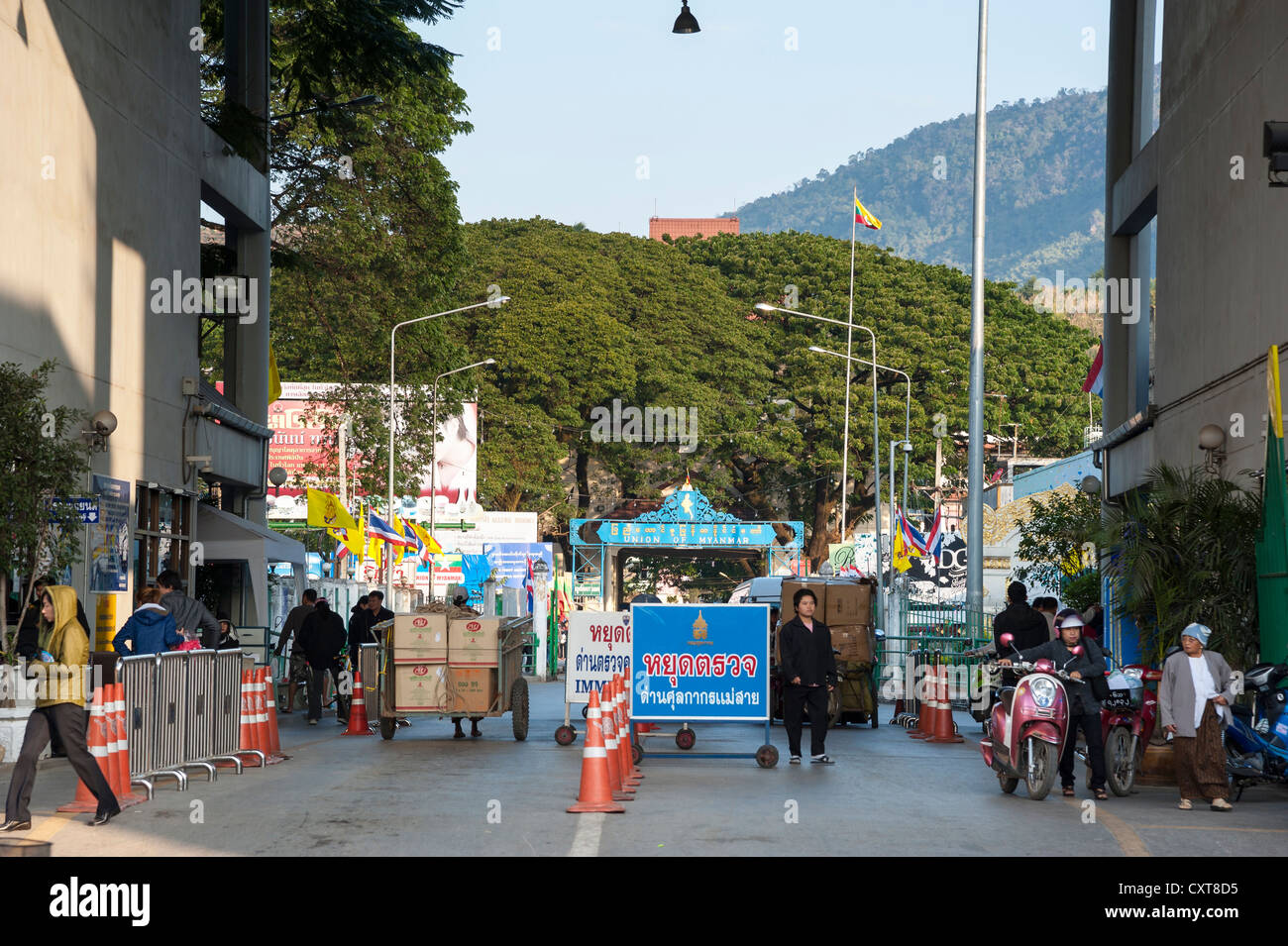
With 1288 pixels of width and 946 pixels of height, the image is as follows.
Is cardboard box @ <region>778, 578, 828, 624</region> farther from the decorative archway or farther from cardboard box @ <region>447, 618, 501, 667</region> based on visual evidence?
the decorative archway

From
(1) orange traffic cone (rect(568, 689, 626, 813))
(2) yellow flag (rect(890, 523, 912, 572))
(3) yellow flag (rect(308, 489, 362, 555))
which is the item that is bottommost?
(1) orange traffic cone (rect(568, 689, 626, 813))

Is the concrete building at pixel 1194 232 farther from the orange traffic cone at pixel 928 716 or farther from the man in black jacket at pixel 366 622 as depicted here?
the man in black jacket at pixel 366 622

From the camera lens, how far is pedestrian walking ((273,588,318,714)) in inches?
968

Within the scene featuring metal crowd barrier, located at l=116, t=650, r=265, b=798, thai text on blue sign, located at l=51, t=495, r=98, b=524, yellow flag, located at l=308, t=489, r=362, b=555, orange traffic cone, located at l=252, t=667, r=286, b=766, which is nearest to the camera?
metal crowd barrier, located at l=116, t=650, r=265, b=798

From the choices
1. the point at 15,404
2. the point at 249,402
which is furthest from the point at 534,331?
the point at 15,404

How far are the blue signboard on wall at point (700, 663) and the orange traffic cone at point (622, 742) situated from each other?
72.0 inches

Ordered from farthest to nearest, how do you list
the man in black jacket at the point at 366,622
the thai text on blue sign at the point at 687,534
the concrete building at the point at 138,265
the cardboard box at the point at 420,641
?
the thai text on blue sign at the point at 687,534 → the man in black jacket at the point at 366,622 → the cardboard box at the point at 420,641 → the concrete building at the point at 138,265

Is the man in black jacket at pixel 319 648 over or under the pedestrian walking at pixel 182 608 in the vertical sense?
under

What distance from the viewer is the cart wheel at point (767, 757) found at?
16.8 m

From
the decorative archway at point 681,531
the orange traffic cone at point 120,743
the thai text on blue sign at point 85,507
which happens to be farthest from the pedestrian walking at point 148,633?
the decorative archway at point 681,531

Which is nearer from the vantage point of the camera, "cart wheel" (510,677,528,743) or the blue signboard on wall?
the blue signboard on wall

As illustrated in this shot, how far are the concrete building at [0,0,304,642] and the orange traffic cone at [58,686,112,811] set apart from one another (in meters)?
6.33

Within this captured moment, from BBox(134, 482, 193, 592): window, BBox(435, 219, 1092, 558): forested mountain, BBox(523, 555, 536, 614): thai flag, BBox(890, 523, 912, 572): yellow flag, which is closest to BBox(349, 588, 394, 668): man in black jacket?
BBox(134, 482, 193, 592): window

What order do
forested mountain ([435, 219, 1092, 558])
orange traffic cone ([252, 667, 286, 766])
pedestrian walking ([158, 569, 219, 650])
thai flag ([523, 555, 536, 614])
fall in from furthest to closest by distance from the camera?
forested mountain ([435, 219, 1092, 558]) < thai flag ([523, 555, 536, 614]) < pedestrian walking ([158, 569, 219, 650]) < orange traffic cone ([252, 667, 286, 766])
